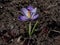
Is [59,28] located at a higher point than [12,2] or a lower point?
lower

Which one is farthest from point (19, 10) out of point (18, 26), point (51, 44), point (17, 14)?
point (51, 44)

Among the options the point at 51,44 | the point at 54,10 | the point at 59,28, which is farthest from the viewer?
the point at 54,10

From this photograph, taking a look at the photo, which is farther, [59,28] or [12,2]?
[12,2]

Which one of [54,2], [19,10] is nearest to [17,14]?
[19,10]

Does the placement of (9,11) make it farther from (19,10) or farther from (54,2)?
(54,2)

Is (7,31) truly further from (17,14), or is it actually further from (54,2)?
(54,2)

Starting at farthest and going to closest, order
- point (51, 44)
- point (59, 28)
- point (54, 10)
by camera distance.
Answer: point (54, 10), point (59, 28), point (51, 44)
